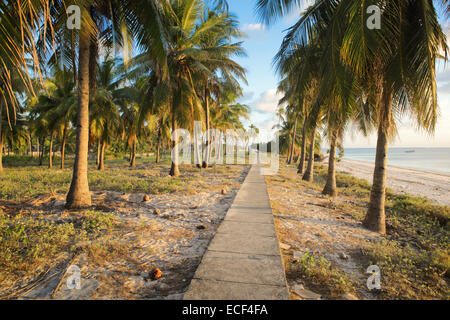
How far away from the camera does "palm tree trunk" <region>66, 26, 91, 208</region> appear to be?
518 cm

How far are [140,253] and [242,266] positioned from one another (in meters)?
1.69

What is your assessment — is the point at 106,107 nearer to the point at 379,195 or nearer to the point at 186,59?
the point at 186,59

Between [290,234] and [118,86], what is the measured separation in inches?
665

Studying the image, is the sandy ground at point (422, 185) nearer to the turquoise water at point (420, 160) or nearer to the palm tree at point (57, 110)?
the turquoise water at point (420, 160)

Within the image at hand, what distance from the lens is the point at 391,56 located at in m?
4.52

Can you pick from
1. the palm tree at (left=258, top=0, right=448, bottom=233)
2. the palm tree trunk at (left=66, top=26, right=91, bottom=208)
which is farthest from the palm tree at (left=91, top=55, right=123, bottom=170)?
the palm tree at (left=258, top=0, right=448, bottom=233)

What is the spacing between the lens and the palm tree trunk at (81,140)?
17.0 ft

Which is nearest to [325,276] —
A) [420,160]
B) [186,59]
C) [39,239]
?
[39,239]

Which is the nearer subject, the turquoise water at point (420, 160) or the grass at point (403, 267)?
the grass at point (403, 267)

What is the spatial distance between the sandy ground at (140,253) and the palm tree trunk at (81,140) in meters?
0.37

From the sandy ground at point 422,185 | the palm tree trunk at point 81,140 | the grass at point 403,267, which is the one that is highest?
the palm tree trunk at point 81,140

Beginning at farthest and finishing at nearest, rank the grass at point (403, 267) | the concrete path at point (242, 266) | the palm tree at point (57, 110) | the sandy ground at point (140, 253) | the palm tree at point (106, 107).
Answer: the palm tree at point (57, 110)
the palm tree at point (106, 107)
the grass at point (403, 267)
the sandy ground at point (140, 253)
the concrete path at point (242, 266)

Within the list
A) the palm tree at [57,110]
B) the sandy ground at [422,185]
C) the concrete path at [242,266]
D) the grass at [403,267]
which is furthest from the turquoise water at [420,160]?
the palm tree at [57,110]
